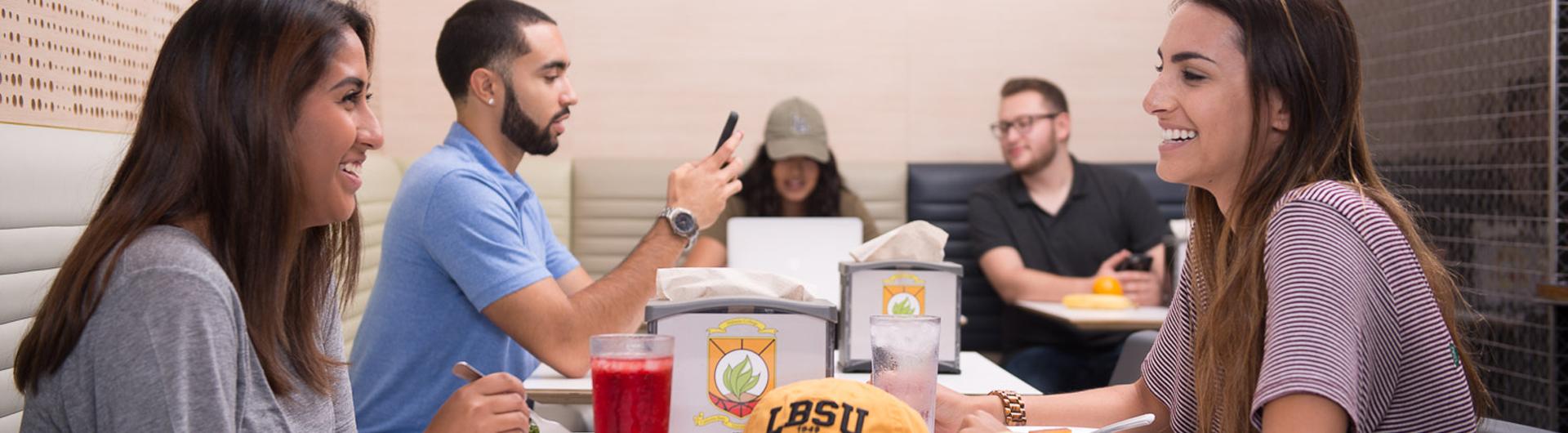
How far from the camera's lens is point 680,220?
2268mm

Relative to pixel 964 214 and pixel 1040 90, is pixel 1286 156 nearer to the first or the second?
pixel 1040 90

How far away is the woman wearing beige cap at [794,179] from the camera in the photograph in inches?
169

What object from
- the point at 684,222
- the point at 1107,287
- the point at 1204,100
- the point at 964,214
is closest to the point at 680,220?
the point at 684,222

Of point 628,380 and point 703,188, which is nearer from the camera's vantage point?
point 628,380

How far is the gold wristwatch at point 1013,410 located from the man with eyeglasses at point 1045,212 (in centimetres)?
243

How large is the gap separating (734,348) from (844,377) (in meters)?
0.68

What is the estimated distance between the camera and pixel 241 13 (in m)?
1.18

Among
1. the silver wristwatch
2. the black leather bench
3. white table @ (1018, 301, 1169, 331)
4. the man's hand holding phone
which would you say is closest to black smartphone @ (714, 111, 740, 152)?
the man's hand holding phone

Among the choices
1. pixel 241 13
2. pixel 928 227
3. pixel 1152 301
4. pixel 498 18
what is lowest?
pixel 1152 301

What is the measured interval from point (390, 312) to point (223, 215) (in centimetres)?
108

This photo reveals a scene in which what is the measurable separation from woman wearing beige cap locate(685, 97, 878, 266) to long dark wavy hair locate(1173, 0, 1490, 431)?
9.48ft

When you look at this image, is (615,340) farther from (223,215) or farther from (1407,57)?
(1407,57)

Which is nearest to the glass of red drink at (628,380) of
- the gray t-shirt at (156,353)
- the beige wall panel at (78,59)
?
the gray t-shirt at (156,353)

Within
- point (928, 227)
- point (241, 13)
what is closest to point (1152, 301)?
point (928, 227)
